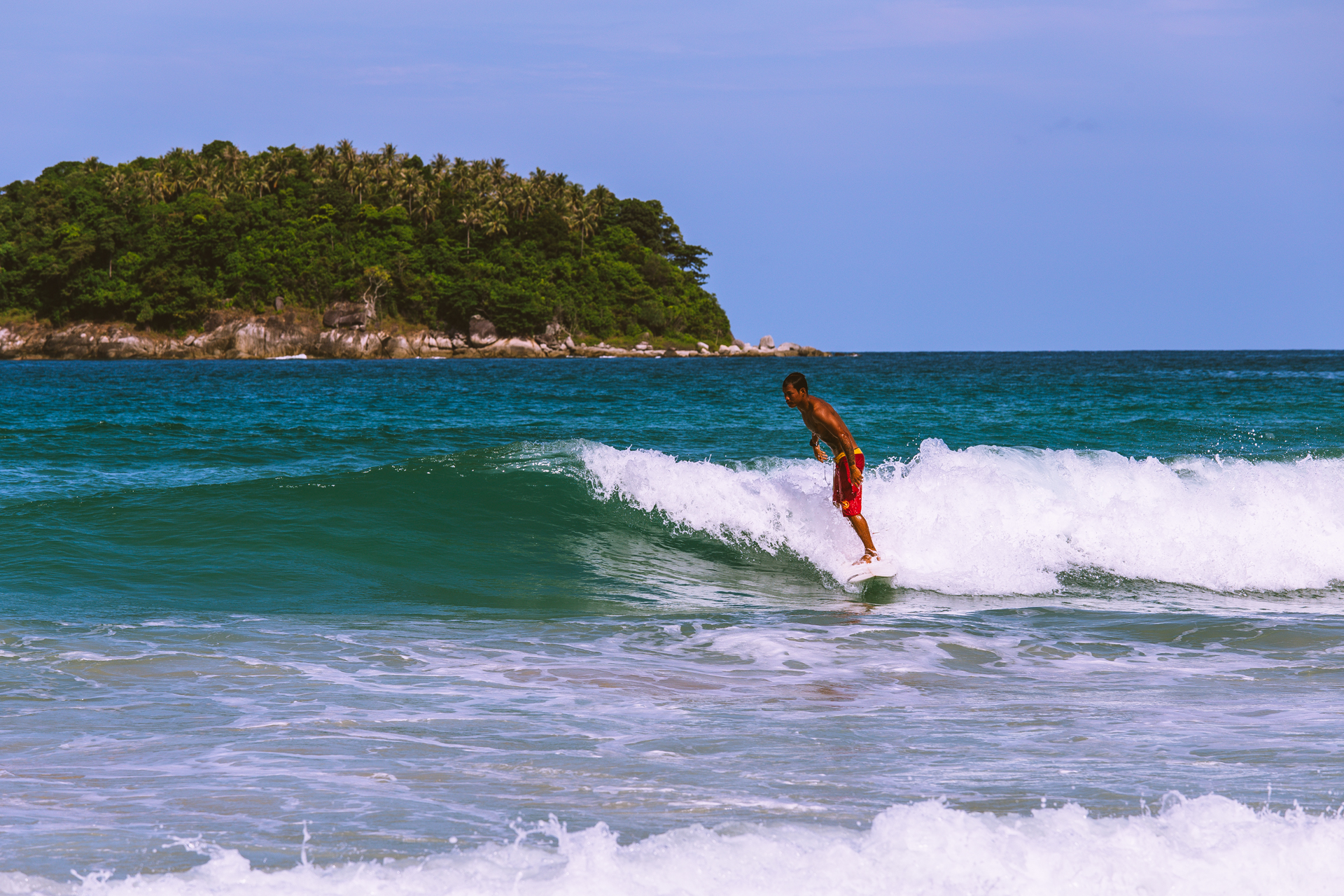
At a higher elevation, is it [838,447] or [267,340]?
[267,340]

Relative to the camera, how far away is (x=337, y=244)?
367ft

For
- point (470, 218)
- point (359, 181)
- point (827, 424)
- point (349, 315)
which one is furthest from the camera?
point (359, 181)

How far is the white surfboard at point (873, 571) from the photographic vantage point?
973 centimetres

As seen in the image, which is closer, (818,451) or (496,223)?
(818,451)

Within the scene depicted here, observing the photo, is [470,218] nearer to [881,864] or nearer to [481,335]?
[481,335]

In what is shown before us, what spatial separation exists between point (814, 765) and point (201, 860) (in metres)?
2.27

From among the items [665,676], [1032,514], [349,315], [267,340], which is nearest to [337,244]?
[349,315]

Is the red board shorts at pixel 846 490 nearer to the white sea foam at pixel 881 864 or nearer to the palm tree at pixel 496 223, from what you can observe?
the white sea foam at pixel 881 864

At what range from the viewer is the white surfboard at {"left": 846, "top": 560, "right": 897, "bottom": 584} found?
31.9ft

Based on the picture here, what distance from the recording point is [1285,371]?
2292 inches

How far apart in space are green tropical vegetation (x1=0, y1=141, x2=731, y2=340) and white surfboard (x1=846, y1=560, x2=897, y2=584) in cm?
10250

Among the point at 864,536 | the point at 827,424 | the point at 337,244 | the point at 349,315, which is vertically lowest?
the point at 864,536

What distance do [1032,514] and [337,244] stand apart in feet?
361

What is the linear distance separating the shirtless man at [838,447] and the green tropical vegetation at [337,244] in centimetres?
10257
